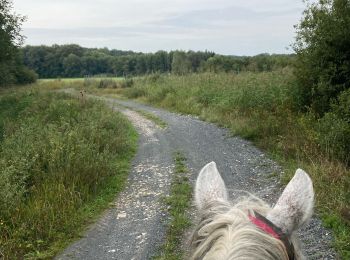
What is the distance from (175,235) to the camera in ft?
17.6

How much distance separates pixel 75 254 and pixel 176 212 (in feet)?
5.47

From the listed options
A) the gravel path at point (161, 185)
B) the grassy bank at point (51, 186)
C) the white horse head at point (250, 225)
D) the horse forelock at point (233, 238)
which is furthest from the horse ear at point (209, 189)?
the grassy bank at point (51, 186)

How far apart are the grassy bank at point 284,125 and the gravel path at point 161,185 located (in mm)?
314

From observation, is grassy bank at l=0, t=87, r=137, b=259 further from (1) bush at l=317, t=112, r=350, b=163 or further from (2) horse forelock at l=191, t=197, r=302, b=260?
(2) horse forelock at l=191, t=197, r=302, b=260

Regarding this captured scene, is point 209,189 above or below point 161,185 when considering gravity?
above

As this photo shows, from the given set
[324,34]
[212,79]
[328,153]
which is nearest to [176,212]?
[328,153]

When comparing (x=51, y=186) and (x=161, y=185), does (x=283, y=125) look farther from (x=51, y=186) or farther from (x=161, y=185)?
(x=51, y=186)

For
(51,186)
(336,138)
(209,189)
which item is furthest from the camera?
(336,138)

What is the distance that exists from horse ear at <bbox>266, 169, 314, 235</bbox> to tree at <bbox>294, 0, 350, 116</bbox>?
8.22m

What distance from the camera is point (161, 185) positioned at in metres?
7.52

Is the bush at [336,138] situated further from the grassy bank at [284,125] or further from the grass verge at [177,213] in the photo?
the grass verge at [177,213]

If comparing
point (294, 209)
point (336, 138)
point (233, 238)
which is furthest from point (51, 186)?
point (233, 238)

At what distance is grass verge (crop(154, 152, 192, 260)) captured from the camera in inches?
194

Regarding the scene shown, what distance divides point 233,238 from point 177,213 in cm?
492
